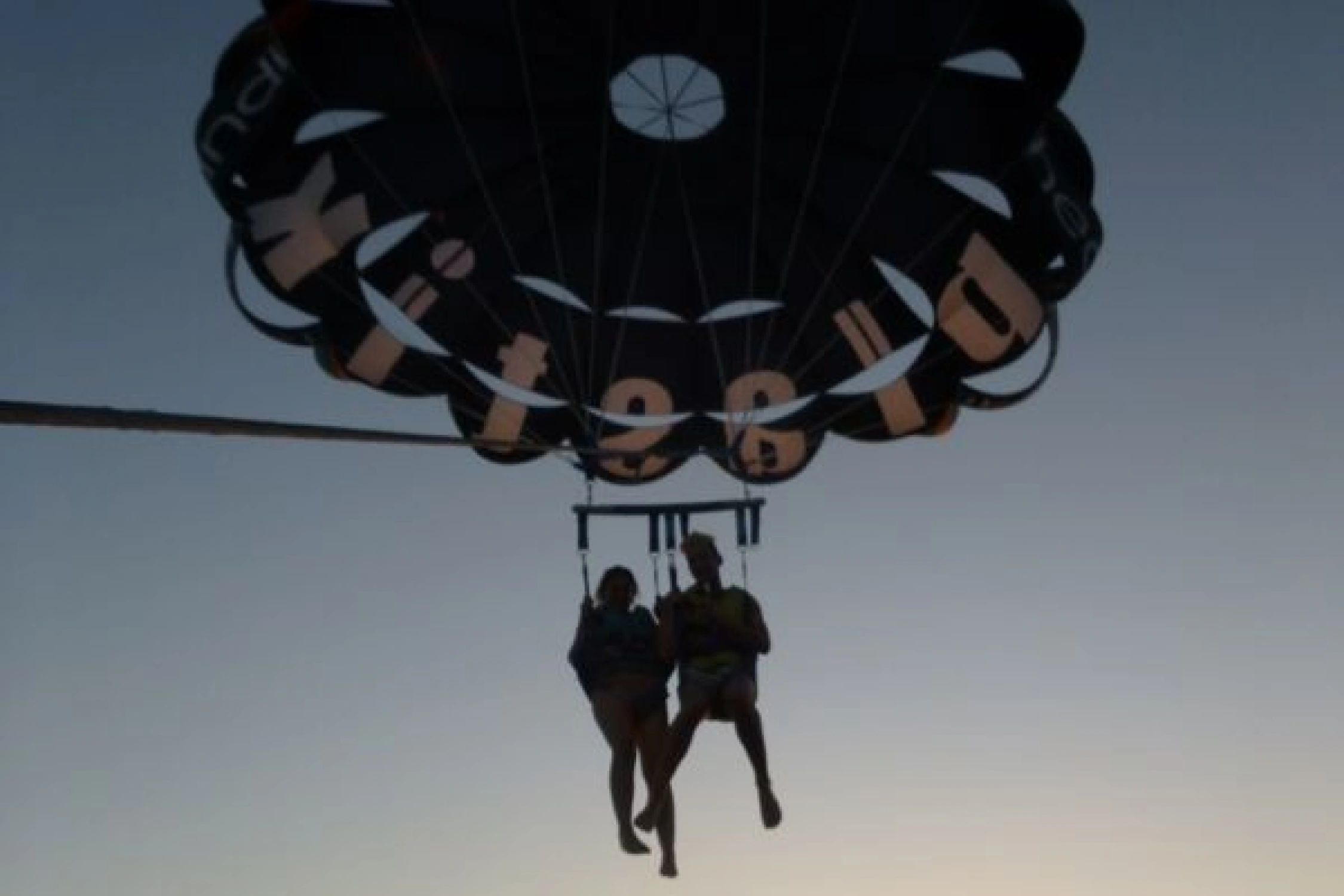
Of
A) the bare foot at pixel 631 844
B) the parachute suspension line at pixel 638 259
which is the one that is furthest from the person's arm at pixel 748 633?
the parachute suspension line at pixel 638 259

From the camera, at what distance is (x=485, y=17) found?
435 inches

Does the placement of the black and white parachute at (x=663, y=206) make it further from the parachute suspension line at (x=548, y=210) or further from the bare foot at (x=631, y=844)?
the bare foot at (x=631, y=844)

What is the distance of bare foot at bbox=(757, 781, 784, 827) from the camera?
32.7 ft

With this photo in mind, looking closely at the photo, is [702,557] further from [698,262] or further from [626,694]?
[698,262]

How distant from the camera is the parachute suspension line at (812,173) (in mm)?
11055

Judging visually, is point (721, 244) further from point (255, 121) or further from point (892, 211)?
point (255, 121)

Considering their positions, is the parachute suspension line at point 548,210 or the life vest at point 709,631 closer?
the life vest at point 709,631

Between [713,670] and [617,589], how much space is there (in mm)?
858

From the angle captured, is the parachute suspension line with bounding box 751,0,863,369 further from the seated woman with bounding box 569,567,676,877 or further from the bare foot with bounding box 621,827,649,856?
the bare foot with bounding box 621,827,649,856

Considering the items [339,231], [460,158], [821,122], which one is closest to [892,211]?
[821,122]

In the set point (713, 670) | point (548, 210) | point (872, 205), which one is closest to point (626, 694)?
point (713, 670)

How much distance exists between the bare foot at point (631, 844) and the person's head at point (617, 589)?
1289 mm

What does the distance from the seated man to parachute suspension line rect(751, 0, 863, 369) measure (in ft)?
9.19

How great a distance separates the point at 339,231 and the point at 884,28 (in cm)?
364
